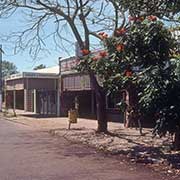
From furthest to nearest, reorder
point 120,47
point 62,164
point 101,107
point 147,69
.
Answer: point 101,107
point 120,47
point 147,69
point 62,164

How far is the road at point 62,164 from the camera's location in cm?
1069

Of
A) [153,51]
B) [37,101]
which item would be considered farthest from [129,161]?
[37,101]

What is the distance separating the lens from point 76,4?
21.5 m

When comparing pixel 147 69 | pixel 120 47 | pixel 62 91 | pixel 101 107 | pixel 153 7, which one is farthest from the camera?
pixel 62 91

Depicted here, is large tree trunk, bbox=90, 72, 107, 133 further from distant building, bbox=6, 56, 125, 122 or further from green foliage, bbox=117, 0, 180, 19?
distant building, bbox=6, 56, 125, 122

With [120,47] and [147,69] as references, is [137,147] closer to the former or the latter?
[120,47]

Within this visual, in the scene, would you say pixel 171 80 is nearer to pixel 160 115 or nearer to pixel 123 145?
pixel 160 115

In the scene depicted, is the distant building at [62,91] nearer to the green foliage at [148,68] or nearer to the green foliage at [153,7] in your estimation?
the green foliage at [148,68]

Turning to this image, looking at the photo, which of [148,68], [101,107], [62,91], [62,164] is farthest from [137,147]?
[62,91]

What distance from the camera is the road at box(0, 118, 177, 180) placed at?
35.1 ft

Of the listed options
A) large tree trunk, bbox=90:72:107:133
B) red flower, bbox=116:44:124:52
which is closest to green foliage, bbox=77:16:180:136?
red flower, bbox=116:44:124:52

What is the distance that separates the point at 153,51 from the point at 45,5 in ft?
29.9

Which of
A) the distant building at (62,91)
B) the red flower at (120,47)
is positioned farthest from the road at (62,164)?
the distant building at (62,91)

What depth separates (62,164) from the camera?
12.6 m
